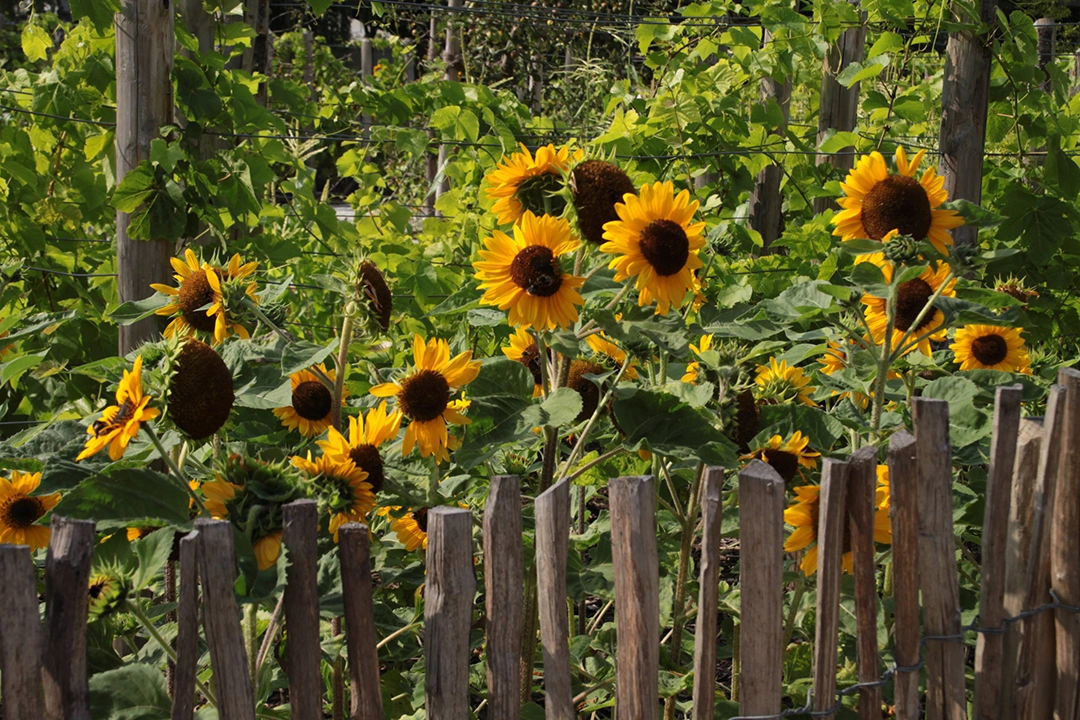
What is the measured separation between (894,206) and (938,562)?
53 cm

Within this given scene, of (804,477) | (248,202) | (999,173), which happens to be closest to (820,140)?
(999,173)

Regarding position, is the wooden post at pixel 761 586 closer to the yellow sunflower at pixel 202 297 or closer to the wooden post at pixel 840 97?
the yellow sunflower at pixel 202 297

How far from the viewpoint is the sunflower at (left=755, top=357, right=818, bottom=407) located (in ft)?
5.60

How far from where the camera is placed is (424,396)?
1.35 meters

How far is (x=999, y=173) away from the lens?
3303 mm

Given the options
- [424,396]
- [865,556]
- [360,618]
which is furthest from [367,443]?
[865,556]

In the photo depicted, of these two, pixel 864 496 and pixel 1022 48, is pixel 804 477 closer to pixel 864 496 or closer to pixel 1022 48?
pixel 864 496

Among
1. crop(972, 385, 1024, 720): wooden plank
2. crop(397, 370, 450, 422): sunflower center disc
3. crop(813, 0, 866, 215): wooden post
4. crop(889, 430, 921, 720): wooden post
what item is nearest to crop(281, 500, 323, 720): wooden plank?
crop(397, 370, 450, 422): sunflower center disc

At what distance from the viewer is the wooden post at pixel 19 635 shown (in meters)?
1.07

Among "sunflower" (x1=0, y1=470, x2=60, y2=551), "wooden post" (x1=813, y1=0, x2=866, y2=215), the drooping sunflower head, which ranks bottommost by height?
"sunflower" (x1=0, y1=470, x2=60, y2=551)

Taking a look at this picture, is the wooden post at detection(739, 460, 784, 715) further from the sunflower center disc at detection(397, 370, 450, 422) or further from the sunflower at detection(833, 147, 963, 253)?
the sunflower at detection(833, 147, 963, 253)

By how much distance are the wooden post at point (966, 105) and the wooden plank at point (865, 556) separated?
1637 millimetres

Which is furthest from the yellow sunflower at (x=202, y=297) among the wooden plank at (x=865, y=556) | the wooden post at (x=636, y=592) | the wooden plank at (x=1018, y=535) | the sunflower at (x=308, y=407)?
the wooden plank at (x=1018, y=535)

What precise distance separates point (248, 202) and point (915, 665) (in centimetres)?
187
